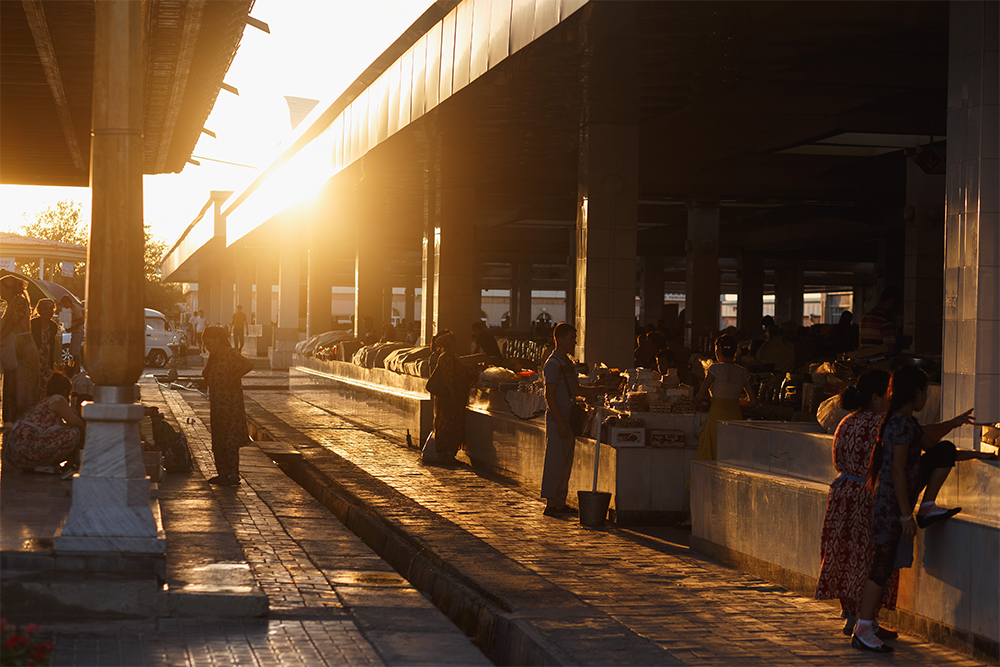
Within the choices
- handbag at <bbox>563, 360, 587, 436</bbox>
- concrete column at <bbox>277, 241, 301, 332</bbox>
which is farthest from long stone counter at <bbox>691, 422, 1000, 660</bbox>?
concrete column at <bbox>277, 241, 301, 332</bbox>

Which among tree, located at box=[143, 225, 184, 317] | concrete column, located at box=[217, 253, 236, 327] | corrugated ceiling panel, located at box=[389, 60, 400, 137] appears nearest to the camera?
corrugated ceiling panel, located at box=[389, 60, 400, 137]

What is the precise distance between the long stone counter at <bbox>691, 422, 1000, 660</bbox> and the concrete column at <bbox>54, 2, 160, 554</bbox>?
159 inches

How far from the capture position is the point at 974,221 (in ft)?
27.0

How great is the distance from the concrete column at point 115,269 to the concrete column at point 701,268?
2262 centimetres

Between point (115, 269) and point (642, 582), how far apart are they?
3.96 meters

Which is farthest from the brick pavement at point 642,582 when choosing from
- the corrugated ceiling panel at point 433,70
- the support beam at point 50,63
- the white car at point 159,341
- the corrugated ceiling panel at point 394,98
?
the white car at point 159,341

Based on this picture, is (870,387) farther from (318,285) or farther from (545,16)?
(318,285)

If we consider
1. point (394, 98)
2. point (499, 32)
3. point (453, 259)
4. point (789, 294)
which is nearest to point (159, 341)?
point (453, 259)

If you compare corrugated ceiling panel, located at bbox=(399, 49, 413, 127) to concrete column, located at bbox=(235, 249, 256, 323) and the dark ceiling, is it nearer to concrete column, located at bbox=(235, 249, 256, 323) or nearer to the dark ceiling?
the dark ceiling

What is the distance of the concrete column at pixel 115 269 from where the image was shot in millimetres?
6758

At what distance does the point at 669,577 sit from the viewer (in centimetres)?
806

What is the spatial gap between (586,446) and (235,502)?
132 inches

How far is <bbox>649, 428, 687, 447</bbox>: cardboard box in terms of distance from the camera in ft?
34.6

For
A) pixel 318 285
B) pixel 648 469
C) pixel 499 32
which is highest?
pixel 499 32
